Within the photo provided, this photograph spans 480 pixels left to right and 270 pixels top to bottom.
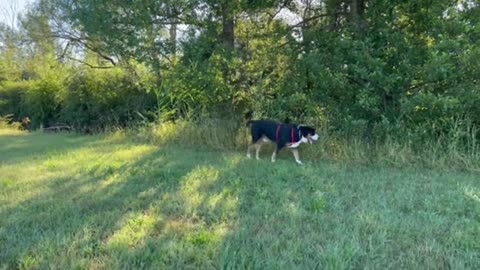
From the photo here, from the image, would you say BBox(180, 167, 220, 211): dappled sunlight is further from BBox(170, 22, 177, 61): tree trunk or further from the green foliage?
the green foliage

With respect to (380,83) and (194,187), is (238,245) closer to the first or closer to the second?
(194,187)

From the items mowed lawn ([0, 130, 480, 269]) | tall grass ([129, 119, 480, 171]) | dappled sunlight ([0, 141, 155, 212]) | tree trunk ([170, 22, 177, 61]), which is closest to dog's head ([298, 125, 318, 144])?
tall grass ([129, 119, 480, 171])

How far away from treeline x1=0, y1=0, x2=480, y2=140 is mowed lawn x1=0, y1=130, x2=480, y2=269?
4.43ft

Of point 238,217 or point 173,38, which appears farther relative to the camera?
point 173,38

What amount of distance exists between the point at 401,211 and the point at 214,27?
555 centimetres

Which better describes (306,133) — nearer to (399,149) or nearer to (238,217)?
(399,149)

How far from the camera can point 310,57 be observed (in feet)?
21.3

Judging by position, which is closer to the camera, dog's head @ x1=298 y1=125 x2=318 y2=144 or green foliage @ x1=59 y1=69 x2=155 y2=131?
dog's head @ x1=298 y1=125 x2=318 y2=144

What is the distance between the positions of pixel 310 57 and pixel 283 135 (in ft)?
5.80

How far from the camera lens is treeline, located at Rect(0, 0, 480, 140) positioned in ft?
18.3

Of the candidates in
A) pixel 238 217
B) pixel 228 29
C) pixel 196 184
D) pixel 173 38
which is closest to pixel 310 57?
pixel 228 29

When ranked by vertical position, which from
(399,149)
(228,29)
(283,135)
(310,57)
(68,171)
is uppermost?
(228,29)

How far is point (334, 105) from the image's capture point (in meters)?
6.52

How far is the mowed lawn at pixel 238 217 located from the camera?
2234mm
